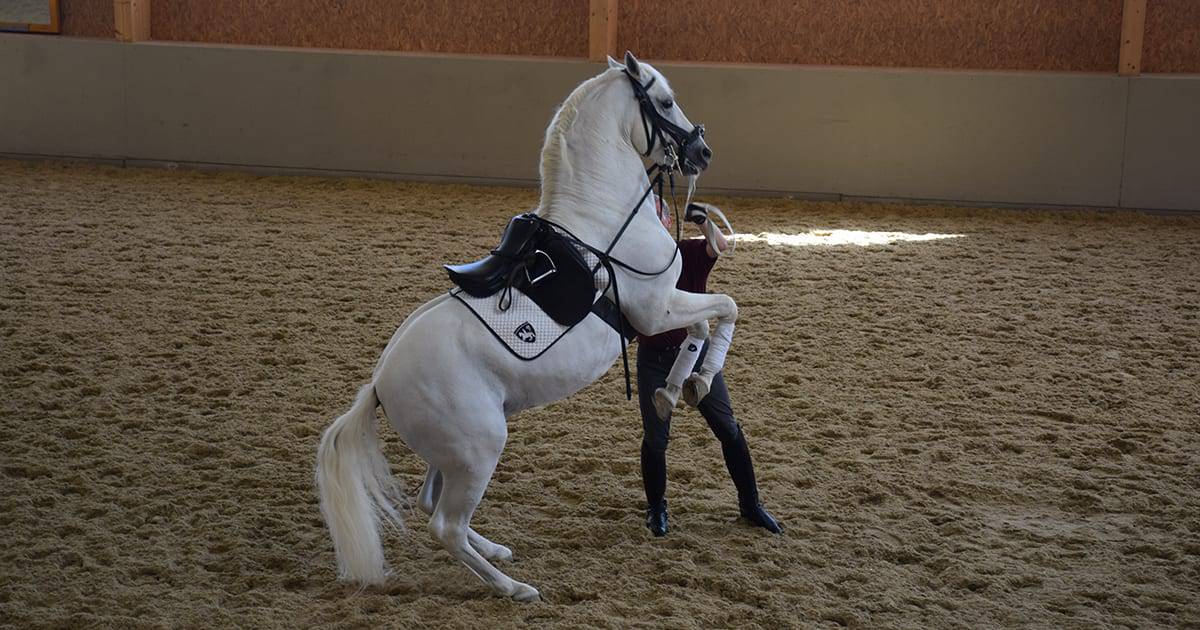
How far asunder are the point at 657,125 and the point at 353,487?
1.49 m

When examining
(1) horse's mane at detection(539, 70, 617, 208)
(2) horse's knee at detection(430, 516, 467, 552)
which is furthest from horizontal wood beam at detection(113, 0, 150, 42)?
(2) horse's knee at detection(430, 516, 467, 552)

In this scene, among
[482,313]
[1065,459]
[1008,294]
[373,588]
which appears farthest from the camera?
[1008,294]

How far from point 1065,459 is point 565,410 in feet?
7.30

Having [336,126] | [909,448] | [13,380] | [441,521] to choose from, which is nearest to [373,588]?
[441,521]

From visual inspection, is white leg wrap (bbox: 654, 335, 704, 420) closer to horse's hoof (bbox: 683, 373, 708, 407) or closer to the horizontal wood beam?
horse's hoof (bbox: 683, 373, 708, 407)

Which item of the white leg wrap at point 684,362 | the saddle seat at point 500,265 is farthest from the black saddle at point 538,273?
the white leg wrap at point 684,362

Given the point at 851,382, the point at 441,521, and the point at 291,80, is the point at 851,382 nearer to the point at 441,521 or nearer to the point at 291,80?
the point at 441,521

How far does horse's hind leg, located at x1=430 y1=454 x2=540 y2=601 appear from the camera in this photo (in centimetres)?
343

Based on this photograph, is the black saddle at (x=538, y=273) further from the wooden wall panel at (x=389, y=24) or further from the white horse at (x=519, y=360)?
the wooden wall panel at (x=389, y=24)

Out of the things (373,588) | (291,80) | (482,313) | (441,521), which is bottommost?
(373,588)

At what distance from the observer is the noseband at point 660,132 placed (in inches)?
144

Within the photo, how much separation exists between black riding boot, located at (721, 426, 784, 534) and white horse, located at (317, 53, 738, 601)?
47cm

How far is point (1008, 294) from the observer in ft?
24.4

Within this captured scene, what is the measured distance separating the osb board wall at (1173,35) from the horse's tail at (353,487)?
9214mm
